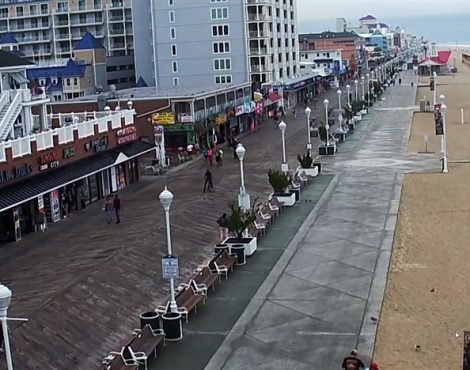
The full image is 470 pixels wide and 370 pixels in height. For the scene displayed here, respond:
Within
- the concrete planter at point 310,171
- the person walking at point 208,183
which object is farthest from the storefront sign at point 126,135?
the concrete planter at point 310,171

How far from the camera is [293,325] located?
61.4 ft

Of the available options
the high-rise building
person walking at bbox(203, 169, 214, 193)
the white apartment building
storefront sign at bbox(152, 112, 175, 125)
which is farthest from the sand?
the white apartment building

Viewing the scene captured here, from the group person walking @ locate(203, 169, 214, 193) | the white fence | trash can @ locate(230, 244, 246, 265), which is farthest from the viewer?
person walking @ locate(203, 169, 214, 193)

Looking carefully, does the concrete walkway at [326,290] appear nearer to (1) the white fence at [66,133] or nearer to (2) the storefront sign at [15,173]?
(2) the storefront sign at [15,173]

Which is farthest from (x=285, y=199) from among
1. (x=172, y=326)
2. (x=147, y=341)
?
(x=147, y=341)

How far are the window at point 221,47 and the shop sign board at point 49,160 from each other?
162 ft

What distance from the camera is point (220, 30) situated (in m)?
80.6

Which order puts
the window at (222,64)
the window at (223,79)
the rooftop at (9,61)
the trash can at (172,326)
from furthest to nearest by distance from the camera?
the window at (223,79) < the window at (222,64) < the rooftop at (9,61) < the trash can at (172,326)

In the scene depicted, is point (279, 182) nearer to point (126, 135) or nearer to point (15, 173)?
point (15, 173)

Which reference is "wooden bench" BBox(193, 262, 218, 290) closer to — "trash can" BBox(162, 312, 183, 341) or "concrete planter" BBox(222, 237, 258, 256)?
"concrete planter" BBox(222, 237, 258, 256)

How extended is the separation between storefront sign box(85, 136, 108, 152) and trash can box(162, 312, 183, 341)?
1897cm

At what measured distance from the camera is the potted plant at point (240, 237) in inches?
960

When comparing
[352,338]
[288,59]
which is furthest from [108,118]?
[288,59]

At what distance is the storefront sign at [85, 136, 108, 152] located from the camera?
36.4m
